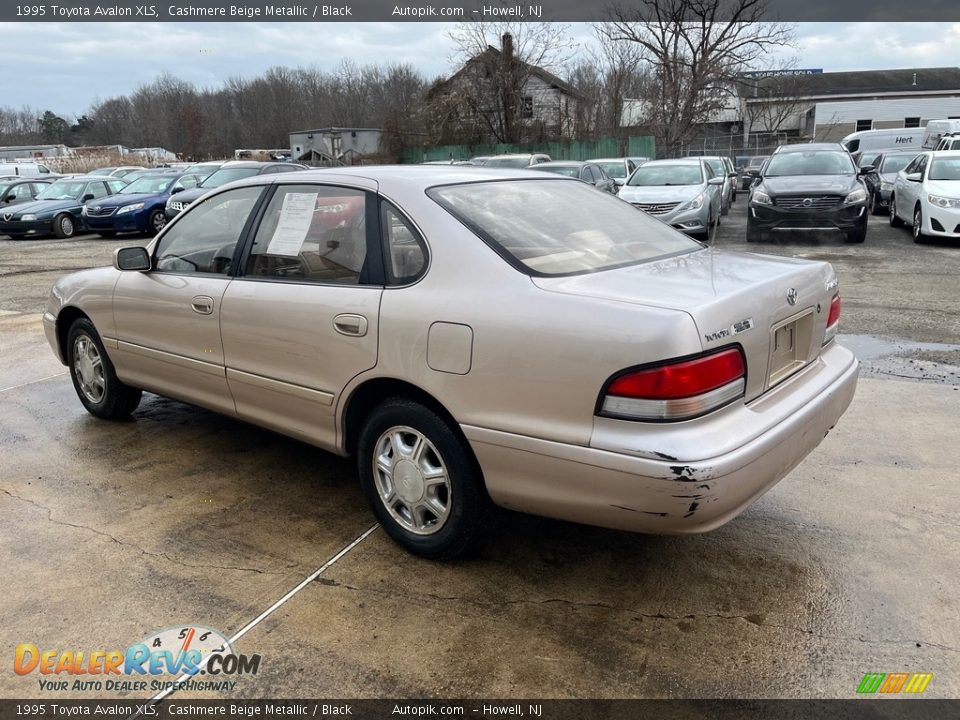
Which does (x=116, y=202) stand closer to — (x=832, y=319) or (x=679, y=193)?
(x=679, y=193)

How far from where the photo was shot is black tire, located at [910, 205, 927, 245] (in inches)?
485

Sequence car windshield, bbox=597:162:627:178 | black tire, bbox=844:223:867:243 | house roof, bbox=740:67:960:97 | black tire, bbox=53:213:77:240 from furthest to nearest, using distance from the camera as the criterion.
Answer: house roof, bbox=740:67:960:97
car windshield, bbox=597:162:627:178
black tire, bbox=53:213:77:240
black tire, bbox=844:223:867:243

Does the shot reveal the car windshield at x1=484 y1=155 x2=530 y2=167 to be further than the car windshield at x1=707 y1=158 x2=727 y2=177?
No

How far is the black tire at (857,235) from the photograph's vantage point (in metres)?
12.5

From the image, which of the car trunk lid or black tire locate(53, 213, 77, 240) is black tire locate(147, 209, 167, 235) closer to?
black tire locate(53, 213, 77, 240)

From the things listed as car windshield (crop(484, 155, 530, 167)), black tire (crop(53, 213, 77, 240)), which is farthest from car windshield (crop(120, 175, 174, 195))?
car windshield (crop(484, 155, 530, 167))

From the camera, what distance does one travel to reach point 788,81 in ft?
154

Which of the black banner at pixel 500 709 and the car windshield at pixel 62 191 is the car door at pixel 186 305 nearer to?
the black banner at pixel 500 709

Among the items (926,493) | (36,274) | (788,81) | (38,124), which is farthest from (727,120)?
(38,124)

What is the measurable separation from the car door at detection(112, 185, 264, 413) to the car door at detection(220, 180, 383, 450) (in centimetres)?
15

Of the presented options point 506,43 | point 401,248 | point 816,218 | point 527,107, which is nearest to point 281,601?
point 401,248

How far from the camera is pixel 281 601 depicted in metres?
2.96

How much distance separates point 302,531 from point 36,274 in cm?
1139

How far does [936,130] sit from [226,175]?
20.6 m
